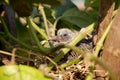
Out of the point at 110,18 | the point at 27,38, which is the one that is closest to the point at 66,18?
the point at 27,38

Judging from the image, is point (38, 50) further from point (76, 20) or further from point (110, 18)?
point (76, 20)

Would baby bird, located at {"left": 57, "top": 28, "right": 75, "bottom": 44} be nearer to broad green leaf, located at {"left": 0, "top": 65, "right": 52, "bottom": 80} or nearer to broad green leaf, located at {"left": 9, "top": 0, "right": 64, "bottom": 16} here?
broad green leaf, located at {"left": 9, "top": 0, "right": 64, "bottom": 16}

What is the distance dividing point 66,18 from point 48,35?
0.46 feet

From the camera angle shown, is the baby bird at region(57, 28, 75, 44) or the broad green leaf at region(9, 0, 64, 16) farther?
the baby bird at region(57, 28, 75, 44)

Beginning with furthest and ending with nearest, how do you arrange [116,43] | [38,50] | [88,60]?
[38,50], [116,43], [88,60]

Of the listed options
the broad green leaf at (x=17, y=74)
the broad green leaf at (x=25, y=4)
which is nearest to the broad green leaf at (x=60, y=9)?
the broad green leaf at (x=25, y=4)

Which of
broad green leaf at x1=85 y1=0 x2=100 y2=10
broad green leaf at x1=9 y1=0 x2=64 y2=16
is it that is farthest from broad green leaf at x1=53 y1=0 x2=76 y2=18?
broad green leaf at x1=9 y1=0 x2=64 y2=16

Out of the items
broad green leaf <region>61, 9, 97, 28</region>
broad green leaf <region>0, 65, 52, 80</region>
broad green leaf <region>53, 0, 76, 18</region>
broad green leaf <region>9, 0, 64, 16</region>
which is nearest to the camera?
broad green leaf <region>0, 65, 52, 80</region>

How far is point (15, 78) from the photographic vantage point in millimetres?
432

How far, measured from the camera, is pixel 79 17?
3.03ft

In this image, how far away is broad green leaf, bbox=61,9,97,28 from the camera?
2.92 feet

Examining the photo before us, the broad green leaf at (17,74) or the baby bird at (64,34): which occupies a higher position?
the baby bird at (64,34)

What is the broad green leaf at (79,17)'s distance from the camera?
2.92 feet

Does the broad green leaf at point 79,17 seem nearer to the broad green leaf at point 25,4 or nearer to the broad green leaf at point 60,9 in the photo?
the broad green leaf at point 60,9
